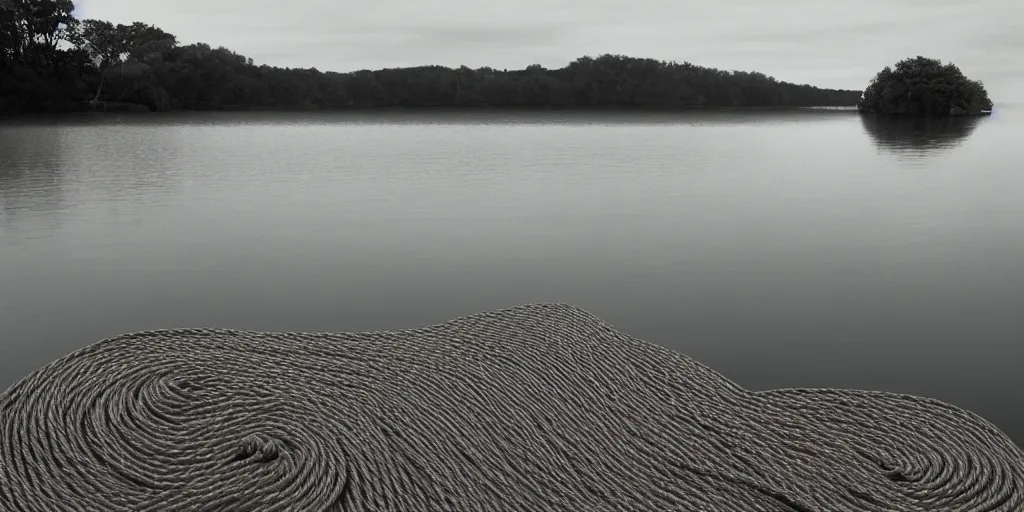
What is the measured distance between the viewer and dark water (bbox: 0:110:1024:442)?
2994mm

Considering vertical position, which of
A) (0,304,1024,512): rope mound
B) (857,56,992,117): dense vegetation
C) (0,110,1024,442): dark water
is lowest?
(0,304,1024,512): rope mound

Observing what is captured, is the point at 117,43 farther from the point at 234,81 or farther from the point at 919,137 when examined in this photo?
the point at 919,137

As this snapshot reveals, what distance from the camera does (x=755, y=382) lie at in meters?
2.65

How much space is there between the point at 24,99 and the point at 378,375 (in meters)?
18.2

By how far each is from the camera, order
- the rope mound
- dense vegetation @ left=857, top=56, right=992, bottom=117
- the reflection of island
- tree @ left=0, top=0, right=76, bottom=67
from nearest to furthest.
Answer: the rope mound < the reflection of island < tree @ left=0, top=0, right=76, bottom=67 < dense vegetation @ left=857, top=56, right=992, bottom=117

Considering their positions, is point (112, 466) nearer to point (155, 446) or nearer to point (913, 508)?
point (155, 446)

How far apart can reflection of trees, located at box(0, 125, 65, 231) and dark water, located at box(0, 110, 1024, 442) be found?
0.04 m

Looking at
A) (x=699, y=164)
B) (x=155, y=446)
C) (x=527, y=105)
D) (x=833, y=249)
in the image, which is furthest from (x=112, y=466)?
(x=527, y=105)

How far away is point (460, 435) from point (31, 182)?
18.3ft

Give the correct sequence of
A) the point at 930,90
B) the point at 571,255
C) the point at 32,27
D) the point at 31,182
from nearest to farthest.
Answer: the point at 571,255
the point at 31,182
the point at 32,27
the point at 930,90

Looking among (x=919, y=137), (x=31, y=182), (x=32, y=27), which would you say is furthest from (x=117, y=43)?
(x=919, y=137)

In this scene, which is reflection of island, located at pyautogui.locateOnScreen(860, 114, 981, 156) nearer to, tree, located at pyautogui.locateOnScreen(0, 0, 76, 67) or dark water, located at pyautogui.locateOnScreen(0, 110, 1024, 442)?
dark water, located at pyautogui.locateOnScreen(0, 110, 1024, 442)

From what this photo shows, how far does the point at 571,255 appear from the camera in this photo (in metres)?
4.20

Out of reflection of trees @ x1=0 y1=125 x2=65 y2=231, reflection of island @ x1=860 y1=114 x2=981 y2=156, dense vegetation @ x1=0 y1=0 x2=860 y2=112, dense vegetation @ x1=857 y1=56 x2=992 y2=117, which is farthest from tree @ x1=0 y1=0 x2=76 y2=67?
dense vegetation @ x1=857 y1=56 x2=992 y2=117
